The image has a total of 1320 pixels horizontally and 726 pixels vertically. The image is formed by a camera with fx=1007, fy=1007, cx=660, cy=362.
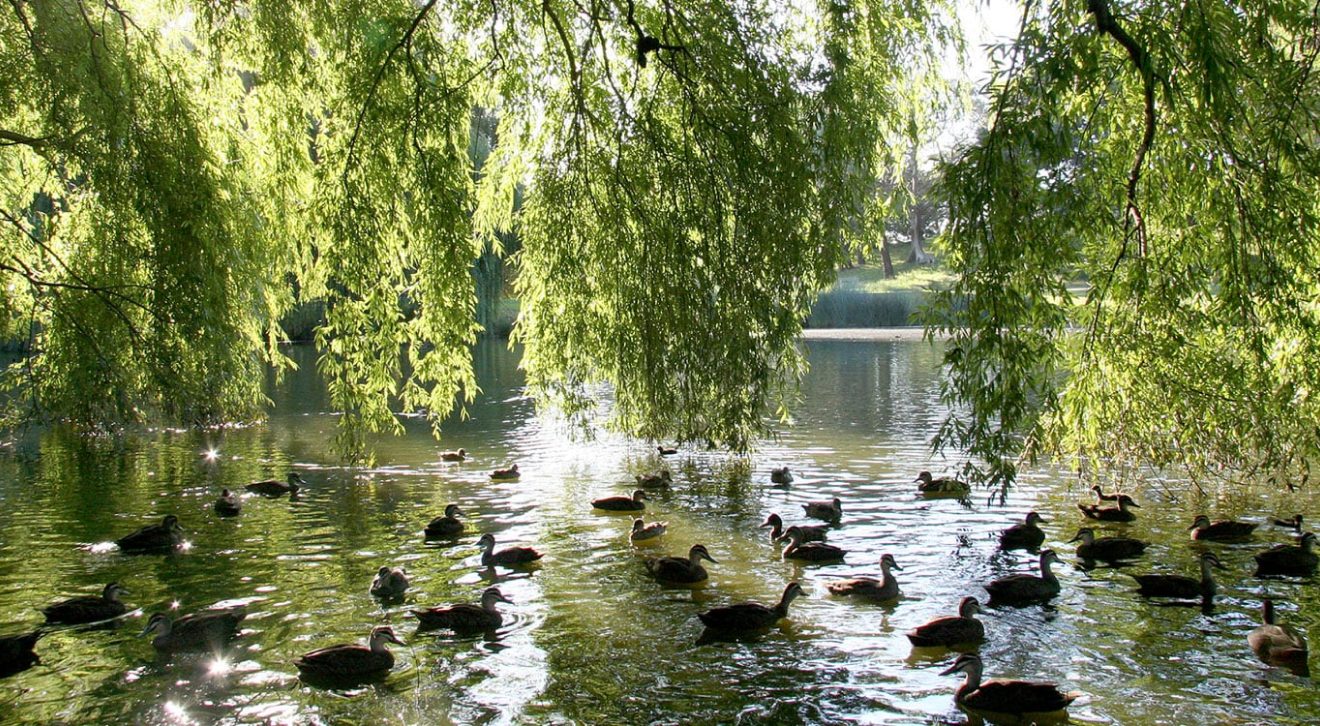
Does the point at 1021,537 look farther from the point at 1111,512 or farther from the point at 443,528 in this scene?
the point at 443,528

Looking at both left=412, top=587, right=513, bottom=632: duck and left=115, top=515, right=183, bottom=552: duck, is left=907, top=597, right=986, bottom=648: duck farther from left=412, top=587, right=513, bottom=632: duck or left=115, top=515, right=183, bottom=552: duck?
left=115, top=515, right=183, bottom=552: duck

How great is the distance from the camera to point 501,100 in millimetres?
9695

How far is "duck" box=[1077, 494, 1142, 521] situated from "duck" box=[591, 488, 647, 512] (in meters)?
5.18

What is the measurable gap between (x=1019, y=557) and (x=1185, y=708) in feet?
12.6

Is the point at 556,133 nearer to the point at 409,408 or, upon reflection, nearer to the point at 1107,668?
the point at 409,408

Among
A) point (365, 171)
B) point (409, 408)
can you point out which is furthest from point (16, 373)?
point (365, 171)

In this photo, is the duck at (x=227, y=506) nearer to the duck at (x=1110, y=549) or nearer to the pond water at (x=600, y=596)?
the pond water at (x=600, y=596)

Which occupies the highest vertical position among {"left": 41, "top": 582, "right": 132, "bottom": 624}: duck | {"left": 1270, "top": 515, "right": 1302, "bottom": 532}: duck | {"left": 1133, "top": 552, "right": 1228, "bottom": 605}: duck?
{"left": 41, "top": 582, "right": 132, "bottom": 624}: duck

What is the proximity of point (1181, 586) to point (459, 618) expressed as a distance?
5928mm

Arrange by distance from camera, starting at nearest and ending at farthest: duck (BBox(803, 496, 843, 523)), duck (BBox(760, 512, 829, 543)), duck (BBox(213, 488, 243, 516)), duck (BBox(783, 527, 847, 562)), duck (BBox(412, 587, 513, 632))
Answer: duck (BBox(412, 587, 513, 632))
duck (BBox(783, 527, 847, 562))
duck (BBox(760, 512, 829, 543))
duck (BBox(803, 496, 843, 523))
duck (BBox(213, 488, 243, 516))

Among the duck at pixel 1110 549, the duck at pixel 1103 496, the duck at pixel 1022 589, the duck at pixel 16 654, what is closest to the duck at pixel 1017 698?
the duck at pixel 1022 589

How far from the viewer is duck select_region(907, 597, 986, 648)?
734cm

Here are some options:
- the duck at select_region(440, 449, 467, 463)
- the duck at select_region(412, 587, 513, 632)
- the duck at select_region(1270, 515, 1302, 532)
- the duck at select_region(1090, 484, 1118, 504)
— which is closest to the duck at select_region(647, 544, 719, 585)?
the duck at select_region(412, 587, 513, 632)

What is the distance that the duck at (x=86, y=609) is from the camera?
798 centimetres
